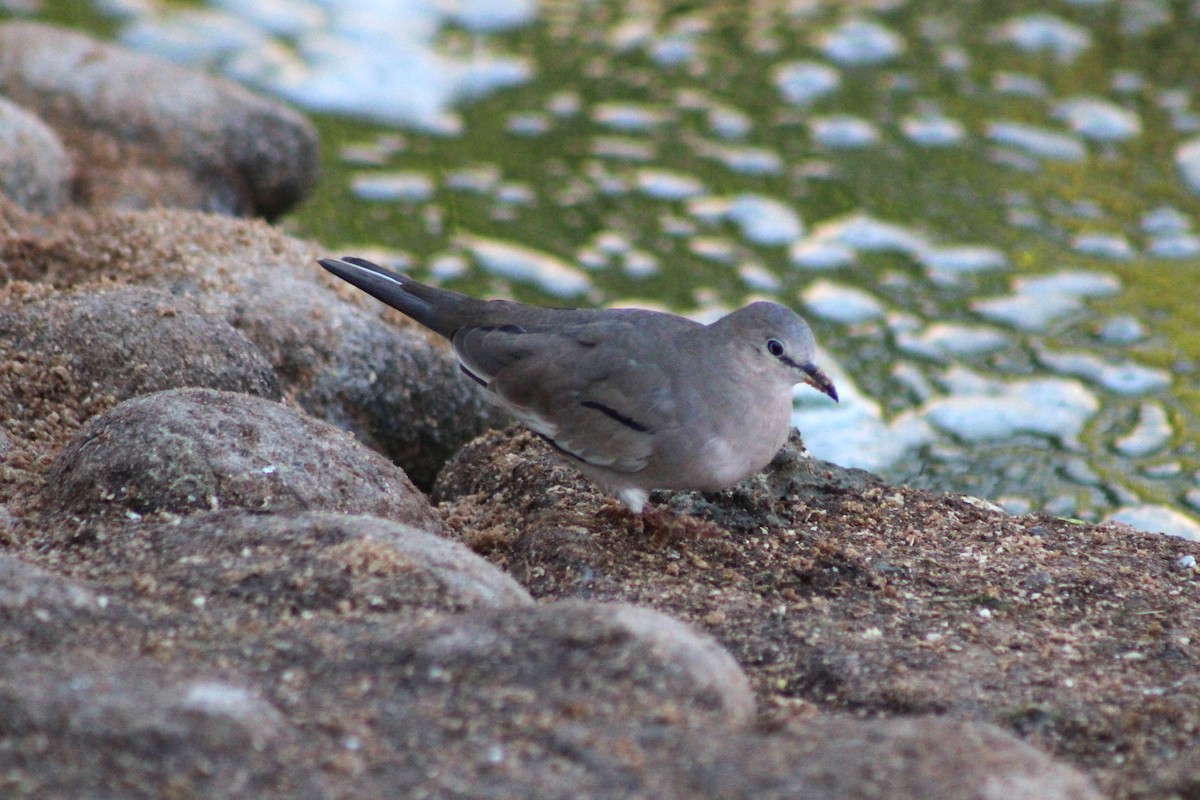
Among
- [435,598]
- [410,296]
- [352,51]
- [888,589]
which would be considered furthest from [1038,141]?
[435,598]

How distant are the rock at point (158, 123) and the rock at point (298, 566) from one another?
4301mm

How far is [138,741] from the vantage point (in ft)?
7.63

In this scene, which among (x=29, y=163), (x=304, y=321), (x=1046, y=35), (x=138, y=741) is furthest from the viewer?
(x=1046, y=35)

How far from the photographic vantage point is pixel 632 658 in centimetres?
267

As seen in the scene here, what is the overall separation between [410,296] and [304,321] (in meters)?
0.62

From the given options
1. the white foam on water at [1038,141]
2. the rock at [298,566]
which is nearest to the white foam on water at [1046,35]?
the white foam on water at [1038,141]

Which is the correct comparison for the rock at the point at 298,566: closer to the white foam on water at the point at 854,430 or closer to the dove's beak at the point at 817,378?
the dove's beak at the point at 817,378

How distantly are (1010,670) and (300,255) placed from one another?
321 centimetres

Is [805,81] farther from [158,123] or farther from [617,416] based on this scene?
[617,416]

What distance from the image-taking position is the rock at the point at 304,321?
16.1 ft

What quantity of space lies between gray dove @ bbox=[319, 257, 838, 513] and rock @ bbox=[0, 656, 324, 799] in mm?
1718

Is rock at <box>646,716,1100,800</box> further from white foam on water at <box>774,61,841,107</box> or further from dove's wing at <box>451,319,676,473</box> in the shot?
white foam on water at <box>774,61,841,107</box>

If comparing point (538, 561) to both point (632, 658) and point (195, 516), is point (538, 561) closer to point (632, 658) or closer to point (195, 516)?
point (195, 516)

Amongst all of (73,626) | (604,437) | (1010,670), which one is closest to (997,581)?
(1010,670)
